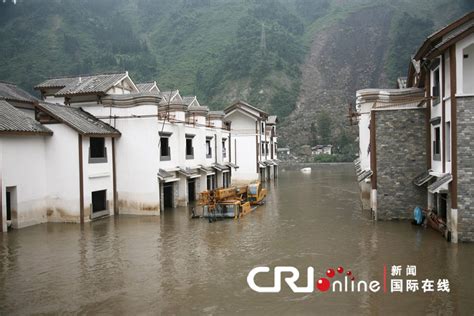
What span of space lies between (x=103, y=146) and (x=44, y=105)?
378 cm

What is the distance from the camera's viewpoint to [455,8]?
448ft

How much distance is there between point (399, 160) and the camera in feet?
66.9

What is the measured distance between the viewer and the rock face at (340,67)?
104000 mm

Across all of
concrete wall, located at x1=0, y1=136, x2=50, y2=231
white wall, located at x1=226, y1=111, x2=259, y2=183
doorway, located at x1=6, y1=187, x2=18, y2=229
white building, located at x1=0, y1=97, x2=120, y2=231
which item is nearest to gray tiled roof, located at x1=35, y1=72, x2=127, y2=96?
white building, located at x1=0, y1=97, x2=120, y2=231

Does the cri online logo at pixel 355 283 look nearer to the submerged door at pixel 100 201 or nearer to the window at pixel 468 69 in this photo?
the window at pixel 468 69

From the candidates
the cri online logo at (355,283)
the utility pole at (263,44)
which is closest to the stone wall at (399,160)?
the cri online logo at (355,283)

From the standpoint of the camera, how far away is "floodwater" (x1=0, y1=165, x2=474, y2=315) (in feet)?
34.0

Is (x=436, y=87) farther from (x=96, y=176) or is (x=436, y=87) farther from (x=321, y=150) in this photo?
(x=321, y=150)

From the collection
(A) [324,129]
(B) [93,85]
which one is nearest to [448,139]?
(B) [93,85]

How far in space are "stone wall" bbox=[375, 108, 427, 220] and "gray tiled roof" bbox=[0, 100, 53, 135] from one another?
1729 centimetres

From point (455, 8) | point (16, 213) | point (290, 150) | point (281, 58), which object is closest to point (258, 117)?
point (16, 213)

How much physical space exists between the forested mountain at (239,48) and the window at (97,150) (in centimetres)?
7357

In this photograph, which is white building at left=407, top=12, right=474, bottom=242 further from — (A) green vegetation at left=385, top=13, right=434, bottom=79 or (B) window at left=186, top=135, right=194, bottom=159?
(A) green vegetation at left=385, top=13, right=434, bottom=79

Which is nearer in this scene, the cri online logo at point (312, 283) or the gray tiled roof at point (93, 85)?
the cri online logo at point (312, 283)
